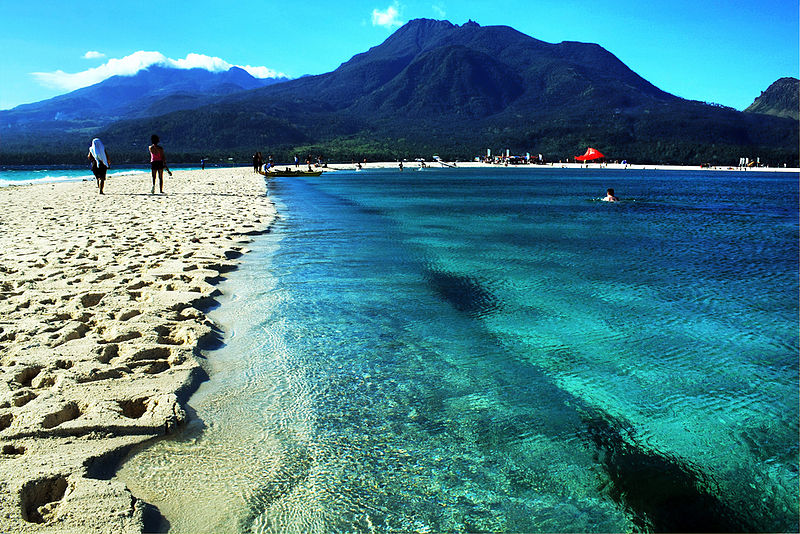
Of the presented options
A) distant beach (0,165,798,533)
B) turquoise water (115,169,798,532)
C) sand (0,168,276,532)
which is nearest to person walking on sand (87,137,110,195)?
sand (0,168,276,532)

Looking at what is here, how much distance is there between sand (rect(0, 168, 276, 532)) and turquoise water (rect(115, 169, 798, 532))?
27 centimetres

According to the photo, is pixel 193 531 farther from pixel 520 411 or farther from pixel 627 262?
pixel 627 262

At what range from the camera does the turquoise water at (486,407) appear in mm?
3045

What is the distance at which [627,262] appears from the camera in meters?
11.4

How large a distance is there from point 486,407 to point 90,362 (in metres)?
3.37

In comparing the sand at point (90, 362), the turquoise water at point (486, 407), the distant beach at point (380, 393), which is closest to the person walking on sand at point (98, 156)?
the sand at point (90, 362)

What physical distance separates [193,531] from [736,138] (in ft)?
735

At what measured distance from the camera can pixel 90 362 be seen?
4.48 meters

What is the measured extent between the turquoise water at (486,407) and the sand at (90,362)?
0.27 m

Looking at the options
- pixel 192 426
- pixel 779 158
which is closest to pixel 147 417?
pixel 192 426

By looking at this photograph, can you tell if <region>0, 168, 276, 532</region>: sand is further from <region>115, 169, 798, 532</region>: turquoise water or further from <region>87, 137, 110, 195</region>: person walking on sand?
<region>87, 137, 110, 195</region>: person walking on sand

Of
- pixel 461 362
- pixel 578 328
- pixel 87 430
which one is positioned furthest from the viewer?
pixel 578 328

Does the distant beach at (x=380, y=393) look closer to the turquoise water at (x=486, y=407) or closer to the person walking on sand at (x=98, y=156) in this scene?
the turquoise water at (x=486, y=407)

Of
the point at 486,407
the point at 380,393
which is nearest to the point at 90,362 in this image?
the point at 380,393
